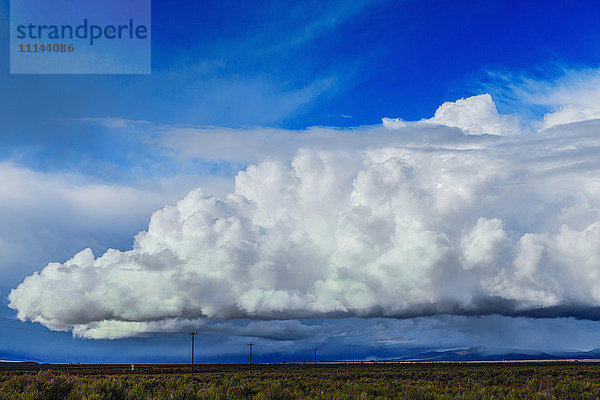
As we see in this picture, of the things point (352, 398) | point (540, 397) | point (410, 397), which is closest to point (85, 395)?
point (352, 398)

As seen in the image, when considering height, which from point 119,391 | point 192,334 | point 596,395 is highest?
point 119,391

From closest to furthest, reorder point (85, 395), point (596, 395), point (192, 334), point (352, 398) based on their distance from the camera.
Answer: point (85, 395)
point (352, 398)
point (596, 395)
point (192, 334)

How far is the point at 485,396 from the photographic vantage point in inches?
816

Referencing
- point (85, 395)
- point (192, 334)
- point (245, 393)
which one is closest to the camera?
point (85, 395)

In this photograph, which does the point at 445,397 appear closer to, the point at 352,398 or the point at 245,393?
the point at 352,398

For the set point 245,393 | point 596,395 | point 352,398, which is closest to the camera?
point 352,398

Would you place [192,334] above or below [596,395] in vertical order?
below

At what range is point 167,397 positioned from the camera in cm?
1934

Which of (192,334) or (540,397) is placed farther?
(192,334)

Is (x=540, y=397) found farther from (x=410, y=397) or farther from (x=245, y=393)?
(x=245, y=393)

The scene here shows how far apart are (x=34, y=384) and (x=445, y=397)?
16319 millimetres

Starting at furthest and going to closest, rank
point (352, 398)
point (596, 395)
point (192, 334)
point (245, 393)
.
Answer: point (192, 334) < point (596, 395) < point (245, 393) < point (352, 398)

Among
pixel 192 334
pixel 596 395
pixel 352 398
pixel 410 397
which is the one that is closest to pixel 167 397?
pixel 352 398

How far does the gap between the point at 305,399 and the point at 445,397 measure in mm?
6275
